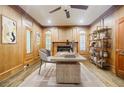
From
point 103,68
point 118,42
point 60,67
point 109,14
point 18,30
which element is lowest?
point 103,68

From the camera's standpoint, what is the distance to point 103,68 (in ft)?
21.9

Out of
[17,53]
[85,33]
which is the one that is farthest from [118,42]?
[85,33]

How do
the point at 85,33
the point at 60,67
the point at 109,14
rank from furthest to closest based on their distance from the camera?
1. the point at 85,33
2. the point at 109,14
3. the point at 60,67

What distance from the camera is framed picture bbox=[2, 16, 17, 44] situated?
4.59m

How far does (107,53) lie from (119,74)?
1.66 m

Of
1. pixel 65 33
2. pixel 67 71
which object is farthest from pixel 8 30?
pixel 65 33

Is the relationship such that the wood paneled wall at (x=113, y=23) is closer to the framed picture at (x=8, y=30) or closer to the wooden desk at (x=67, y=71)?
the wooden desk at (x=67, y=71)

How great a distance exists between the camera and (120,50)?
5.06 meters

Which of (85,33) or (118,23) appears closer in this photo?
(118,23)

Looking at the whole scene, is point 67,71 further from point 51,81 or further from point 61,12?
point 61,12

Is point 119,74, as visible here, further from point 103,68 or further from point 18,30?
point 18,30

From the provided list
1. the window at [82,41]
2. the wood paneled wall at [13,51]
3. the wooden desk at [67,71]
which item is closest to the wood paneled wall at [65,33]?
the window at [82,41]

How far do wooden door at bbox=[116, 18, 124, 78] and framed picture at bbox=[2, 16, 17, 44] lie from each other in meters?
3.48

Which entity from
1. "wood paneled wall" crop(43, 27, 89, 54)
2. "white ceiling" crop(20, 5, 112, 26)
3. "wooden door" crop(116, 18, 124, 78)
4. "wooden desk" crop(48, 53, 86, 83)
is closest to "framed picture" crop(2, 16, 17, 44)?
"white ceiling" crop(20, 5, 112, 26)
